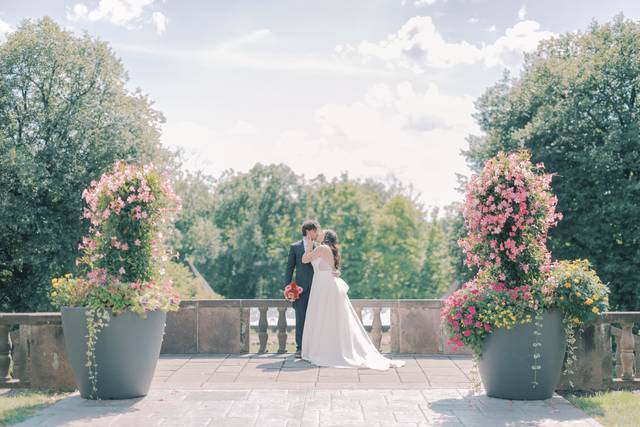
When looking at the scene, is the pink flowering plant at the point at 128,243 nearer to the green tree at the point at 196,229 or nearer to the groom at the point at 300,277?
the groom at the point at 300,277

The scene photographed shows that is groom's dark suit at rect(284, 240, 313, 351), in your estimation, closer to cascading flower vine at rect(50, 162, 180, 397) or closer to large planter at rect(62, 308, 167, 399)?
cascading flower vine at rect(50, 162, 180, 397)

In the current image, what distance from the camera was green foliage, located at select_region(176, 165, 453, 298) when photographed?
5559 cm

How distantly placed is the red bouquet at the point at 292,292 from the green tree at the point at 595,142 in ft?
Answer: 50.7

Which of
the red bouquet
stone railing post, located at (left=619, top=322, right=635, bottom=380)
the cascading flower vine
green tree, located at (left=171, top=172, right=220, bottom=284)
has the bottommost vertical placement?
stone railing post, located at (left=619, top=322, right=635, bottom=380)

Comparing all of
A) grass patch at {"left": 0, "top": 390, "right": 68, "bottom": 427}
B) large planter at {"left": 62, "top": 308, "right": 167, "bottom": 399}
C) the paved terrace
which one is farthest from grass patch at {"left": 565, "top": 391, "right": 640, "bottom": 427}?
grass patch at {"left": 0, "top": 390, "right": 68, "bottom": 427}

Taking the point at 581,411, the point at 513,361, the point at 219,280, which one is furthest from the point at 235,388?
the point at 219,280

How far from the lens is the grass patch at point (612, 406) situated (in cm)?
694

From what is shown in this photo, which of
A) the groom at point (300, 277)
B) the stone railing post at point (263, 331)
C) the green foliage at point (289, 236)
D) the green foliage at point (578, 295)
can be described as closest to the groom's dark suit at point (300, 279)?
the groom at point (300, 277)

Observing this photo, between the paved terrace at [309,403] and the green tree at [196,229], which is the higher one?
the green tree at [196,229]

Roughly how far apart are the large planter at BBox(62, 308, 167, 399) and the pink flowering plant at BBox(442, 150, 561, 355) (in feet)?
11.1

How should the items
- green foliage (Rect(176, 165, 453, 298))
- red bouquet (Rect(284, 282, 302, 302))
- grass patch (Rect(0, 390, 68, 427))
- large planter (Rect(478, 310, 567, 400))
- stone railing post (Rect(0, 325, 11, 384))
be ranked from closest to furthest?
grass patch (Rect(0, 390, 68, 427)), large planter (Rect(478, 310, 567, 400)), stone railing post (Rect(0, 325, 11, 384)), red bouquet (Rect(284, 282, 302, 302)), green foliage (Rect(176, 165, 453, 298))

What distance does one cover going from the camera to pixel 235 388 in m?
8.42

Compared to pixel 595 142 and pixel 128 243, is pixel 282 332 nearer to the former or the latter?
pixel 128 243

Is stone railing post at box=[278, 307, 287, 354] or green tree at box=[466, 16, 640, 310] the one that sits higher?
green tree at box=[466, 16, 640, 310]
